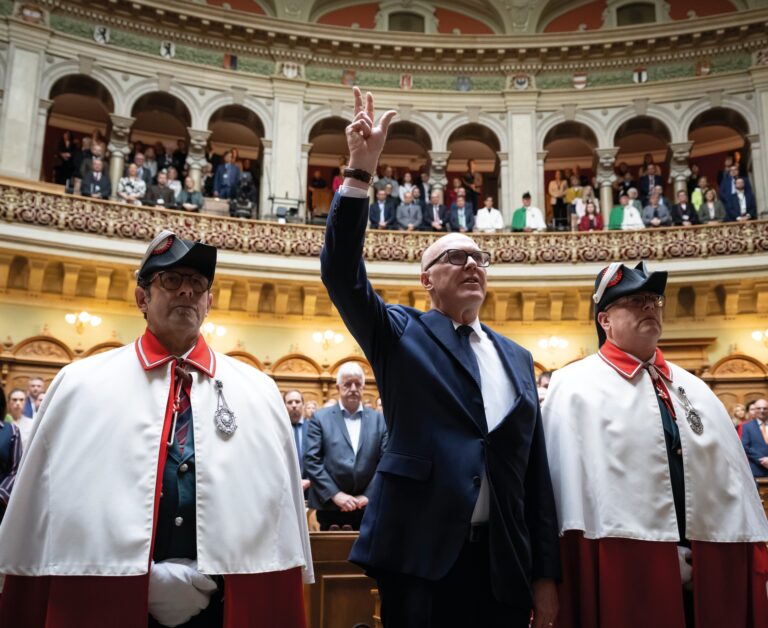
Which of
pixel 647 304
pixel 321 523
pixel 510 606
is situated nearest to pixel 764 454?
pixel 321 523

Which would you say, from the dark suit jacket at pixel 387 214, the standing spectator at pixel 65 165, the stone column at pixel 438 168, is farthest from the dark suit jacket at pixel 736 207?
the standing spectator at pixel 65 165

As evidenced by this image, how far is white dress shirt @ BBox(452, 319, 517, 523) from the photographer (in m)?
2.19

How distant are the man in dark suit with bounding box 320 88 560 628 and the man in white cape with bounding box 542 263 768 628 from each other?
0.64 ft

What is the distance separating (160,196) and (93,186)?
112 centimetres

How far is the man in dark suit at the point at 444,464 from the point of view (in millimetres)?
2080

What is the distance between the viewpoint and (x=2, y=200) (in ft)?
37.1

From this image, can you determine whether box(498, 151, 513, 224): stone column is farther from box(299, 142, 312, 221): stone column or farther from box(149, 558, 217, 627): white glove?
box(149, 558, 217, 627): white glove

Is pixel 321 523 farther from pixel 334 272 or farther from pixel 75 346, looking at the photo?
pixel 75 346

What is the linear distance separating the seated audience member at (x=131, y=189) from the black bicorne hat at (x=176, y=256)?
1084cm

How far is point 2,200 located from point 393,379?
36.2 ft

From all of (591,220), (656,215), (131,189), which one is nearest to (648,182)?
(656,215)

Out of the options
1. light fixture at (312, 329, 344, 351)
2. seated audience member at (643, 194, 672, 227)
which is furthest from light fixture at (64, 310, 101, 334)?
seated audience member at (643, 194, 672, 227)

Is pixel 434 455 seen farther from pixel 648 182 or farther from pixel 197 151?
pixel 648 182

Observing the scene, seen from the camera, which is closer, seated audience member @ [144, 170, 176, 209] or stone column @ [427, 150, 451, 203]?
seated audience member @ [144, 170, 176, 209]
